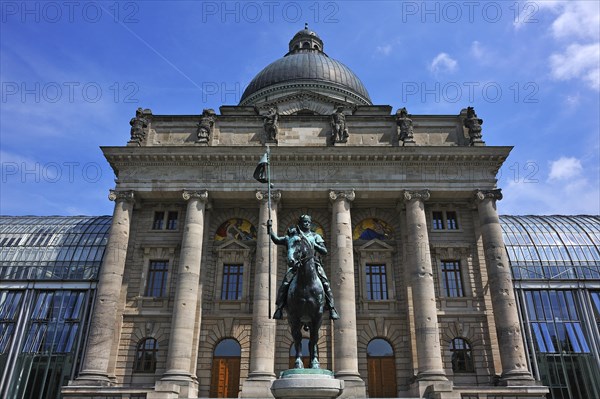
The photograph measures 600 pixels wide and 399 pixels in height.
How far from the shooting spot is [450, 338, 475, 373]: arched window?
102 ft

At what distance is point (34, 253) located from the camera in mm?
38562

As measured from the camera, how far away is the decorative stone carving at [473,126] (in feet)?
115

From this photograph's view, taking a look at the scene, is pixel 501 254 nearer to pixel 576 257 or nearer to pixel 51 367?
pixel 576 257

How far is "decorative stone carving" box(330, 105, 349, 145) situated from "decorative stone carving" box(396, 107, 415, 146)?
408 centimetres

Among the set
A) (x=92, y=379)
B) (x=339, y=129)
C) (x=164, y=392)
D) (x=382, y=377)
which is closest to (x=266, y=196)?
(x=339, y=129)

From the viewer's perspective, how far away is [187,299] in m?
30.6

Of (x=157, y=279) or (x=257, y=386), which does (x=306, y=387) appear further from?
(x=157, y=279)

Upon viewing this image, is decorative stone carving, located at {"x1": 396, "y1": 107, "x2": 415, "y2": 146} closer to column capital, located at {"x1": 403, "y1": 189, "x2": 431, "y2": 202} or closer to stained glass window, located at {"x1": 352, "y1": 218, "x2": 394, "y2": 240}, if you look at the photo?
column capital, located at {"x1": 403, "y1": 189, "x2": 431, "y2": 202}

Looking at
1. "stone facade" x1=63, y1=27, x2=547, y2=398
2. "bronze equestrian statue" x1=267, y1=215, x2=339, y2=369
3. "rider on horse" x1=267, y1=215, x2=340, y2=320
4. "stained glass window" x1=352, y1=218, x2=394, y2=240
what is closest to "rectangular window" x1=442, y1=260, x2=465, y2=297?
"stone facade" x1=63, y1=27, x2=547, y2=398

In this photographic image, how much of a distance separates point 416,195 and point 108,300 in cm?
2203

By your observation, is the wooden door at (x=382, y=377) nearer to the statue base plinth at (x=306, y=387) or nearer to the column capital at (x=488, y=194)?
the column capital at (x=488, y=194)

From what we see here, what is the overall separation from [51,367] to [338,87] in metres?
35.8

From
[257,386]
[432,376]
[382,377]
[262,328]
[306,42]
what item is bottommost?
[257,386]

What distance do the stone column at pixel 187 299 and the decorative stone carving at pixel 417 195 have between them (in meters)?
14.2
